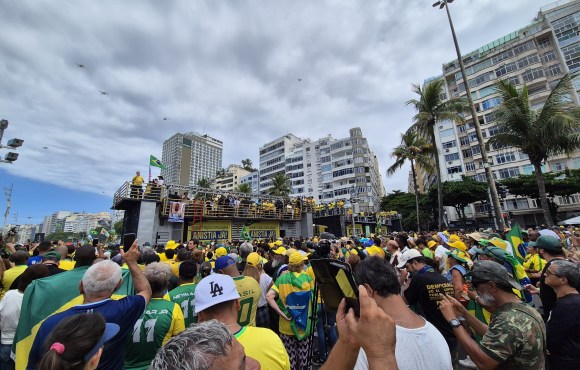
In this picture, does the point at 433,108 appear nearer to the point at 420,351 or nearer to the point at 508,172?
the point at 420,351

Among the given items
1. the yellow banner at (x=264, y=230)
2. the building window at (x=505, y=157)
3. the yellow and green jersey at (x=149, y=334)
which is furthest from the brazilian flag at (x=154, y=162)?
the building window at (x=505, y=157)

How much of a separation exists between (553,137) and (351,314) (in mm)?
20125

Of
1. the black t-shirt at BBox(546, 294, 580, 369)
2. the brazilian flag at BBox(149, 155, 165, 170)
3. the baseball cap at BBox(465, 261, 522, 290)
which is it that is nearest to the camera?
the baseball cap at BBox(465, 261, 522, 290)

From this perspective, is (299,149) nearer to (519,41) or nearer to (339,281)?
(519,41)

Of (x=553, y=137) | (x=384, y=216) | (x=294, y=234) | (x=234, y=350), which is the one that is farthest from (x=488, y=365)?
(x=384, y=216)

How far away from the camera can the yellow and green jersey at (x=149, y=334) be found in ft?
8.11

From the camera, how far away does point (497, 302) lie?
2.30m

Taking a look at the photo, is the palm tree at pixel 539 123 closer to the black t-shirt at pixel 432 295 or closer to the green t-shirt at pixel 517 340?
the black t-shirt at pixel 432 295

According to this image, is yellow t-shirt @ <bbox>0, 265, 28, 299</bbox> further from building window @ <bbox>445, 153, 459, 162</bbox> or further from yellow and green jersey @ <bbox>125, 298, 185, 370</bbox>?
building window @ <bbox>445, 153, 459, 162</bbox>

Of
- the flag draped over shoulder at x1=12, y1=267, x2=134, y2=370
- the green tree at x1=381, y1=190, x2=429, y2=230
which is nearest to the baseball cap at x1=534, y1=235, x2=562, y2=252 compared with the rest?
the flag draped over shoulder at x1=12, y1=267, x2=134, y2=370

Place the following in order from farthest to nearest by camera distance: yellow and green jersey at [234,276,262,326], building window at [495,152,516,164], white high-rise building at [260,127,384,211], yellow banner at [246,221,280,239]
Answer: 1. white high-rise building at [260,127,384,211]
2. building window at [495,152,516,164]
3. yellow banner at [246,221,280,239]
4. yellow and green jersey at [234,276,262,326]

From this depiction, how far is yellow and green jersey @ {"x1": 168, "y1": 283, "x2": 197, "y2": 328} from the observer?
322 centimetres

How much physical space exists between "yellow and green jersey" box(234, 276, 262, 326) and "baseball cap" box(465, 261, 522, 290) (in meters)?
2.50

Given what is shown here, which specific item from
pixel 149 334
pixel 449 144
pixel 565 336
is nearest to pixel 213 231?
pixel 149 334
